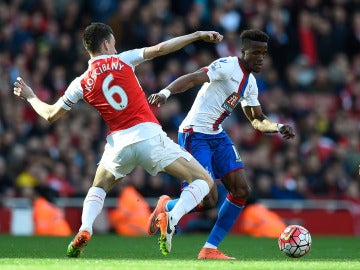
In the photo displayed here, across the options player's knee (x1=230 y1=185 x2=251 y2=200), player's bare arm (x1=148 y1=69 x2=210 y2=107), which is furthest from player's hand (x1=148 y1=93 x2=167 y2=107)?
player's knee (x1=230 y1=185 x2=251 y2=200)

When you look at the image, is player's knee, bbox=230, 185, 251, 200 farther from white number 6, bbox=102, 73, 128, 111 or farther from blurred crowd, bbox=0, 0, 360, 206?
blurred crowd, bbox=0, 0, 360, 206

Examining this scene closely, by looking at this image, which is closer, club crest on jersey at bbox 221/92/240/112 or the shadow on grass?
the shadow on grass

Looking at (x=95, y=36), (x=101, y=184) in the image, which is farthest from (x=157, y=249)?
(x=95, y=36)

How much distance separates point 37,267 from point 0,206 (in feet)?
28.0

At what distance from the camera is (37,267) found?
8492 millimetres

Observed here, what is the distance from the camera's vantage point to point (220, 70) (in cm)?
1048

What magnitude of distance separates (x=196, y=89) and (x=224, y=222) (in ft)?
28.1

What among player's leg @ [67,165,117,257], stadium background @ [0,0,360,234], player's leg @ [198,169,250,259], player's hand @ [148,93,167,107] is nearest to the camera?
player's hand @ [148,93,167,107]

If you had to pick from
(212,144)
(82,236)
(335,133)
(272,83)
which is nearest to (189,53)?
(272,83)

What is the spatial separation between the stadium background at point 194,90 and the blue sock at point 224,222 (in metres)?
6.72

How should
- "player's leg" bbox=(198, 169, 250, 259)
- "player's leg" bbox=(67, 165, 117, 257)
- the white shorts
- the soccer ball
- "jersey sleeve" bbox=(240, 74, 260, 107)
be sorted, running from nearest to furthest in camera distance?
the white shorts, "player's leg" bbox=(67, 165, 117, 257), the soccer ball, "player's leg" bbox=(198, 169, 250, 259), "jersey sleeve" bbox=(240, 74, 260, 107)

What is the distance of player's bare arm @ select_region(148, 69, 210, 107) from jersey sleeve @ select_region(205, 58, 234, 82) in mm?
86

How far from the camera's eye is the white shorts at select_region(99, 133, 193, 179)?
30.9 ft

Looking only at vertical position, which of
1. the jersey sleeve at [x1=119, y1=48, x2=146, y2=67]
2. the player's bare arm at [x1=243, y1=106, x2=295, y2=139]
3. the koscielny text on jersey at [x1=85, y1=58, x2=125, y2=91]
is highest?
the jersey sleeve at [x1=119, y1=48, x2=146, y2=67]
